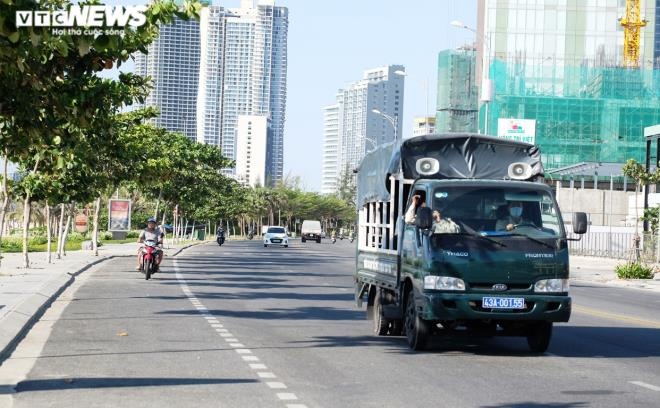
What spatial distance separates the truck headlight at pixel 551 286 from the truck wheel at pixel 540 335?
2.11 feet

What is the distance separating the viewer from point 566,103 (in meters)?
99.2

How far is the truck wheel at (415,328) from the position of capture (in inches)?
596

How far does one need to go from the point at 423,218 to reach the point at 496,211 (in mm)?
1328

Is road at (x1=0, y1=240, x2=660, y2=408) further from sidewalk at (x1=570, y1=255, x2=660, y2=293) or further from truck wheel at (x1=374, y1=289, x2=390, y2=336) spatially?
sidewalk at (x1=570, y1=255, x2=660, y2=293)

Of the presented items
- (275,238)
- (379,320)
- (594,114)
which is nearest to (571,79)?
(594,114)

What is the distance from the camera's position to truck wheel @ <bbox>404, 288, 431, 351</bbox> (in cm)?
1513

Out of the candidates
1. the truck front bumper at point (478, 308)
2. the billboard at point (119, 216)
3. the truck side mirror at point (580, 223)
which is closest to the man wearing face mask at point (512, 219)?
the truck side mirror at point (580, 223)

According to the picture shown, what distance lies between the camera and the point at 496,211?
50.4 ft

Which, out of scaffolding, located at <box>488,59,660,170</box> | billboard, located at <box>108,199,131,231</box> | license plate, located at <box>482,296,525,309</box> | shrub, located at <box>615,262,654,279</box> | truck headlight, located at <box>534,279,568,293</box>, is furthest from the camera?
scaffolding, located at <box>488,59,660,170</box>

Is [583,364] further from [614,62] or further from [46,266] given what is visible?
[614,62]

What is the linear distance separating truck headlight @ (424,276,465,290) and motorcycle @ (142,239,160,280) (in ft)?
67.1

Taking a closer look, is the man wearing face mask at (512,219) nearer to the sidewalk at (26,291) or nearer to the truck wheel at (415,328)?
the truck wheel at (415,328)

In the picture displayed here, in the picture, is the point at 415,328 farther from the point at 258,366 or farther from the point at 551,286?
the point at 258,366

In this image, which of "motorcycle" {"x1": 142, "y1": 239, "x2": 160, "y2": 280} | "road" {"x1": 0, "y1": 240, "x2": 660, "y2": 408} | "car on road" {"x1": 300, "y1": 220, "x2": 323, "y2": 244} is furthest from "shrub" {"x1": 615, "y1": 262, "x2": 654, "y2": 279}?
"car on road" {"x1": 300, "y1": 220, "x2": 323, "y2": 244}
